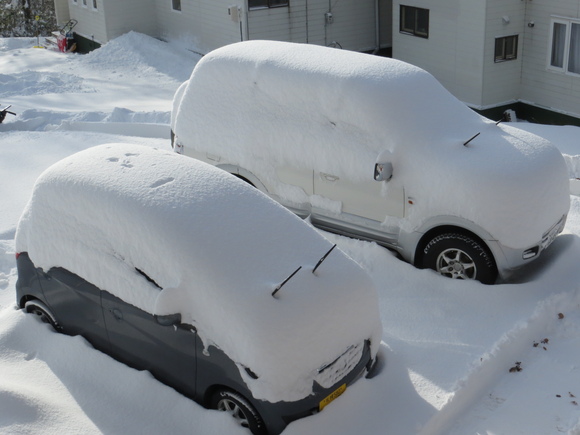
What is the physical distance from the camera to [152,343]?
5.68 metres

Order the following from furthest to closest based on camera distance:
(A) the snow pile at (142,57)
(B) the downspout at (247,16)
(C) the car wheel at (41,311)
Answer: (A) the snow pile at (142,57), (B) the downspout at (247,16), (C) the car wheel at (41,311)

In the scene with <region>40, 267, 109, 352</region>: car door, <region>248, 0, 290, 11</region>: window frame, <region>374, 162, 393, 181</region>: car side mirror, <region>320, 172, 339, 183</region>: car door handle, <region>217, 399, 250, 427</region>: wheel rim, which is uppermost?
<region>248, 0, 290, 11</region>: window frame

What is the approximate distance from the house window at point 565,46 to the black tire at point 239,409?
13.0 metres

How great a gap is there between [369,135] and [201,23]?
47.2 feet

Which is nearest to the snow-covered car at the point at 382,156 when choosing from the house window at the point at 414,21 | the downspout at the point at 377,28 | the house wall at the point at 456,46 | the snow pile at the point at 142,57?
the house wall at the point at 456,46

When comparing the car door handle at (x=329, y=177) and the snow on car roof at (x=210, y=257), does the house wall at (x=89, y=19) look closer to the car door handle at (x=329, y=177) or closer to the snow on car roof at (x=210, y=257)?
the car door handle at (x=329, y=177)

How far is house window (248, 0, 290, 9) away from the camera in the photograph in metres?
19.0

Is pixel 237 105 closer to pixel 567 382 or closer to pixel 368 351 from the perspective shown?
pixel 368 351

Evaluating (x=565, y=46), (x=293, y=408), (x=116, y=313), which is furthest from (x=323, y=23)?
(x=293, y=408)

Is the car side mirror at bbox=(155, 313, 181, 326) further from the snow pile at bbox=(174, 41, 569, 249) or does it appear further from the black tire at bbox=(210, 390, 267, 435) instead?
the snow pile at bbox=(174, 41, 569, 249)

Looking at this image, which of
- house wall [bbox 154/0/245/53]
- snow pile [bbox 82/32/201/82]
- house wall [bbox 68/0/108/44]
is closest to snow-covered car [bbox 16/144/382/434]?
snow pile [bbox 82/32/201/82]

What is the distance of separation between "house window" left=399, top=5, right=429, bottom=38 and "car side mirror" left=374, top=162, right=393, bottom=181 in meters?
11.2

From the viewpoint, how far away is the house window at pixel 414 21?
17891mm

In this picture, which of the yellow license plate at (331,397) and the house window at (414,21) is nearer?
the yellow license plate at (331,397)
